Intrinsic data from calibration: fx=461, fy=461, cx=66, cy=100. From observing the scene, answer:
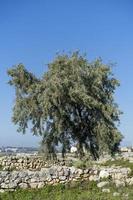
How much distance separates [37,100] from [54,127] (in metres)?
2.51

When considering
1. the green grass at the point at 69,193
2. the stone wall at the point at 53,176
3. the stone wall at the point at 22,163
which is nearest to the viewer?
the green grass at the point at 69,193

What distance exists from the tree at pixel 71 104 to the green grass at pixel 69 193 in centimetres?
1354

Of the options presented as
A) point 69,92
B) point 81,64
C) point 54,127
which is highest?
point 81,64

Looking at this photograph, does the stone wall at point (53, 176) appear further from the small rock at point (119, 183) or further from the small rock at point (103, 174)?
the small rock at point (119, 183)

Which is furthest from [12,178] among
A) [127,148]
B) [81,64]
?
[127,148]

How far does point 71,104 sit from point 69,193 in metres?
15.9

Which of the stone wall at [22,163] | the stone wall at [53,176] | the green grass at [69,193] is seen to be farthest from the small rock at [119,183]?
the stone wall at [22,163]

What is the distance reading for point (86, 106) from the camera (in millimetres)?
35219

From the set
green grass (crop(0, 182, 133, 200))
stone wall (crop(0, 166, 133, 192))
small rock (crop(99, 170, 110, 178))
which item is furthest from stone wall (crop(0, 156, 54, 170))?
green grass (crop(0, 182, 133, 200))

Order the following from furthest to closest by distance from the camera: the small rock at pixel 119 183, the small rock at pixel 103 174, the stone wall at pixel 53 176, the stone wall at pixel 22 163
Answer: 1. the stone wall at pixel 22 163
2. the small rock at pixel 103 174
3. the small rock at pixel 119 183
4. the stone wall at pixel 53 176

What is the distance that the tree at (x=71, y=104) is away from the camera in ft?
113

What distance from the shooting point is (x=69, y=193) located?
19.9 metres

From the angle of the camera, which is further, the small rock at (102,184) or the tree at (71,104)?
the tree at (71,104)

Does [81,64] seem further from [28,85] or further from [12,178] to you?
[12,178]
